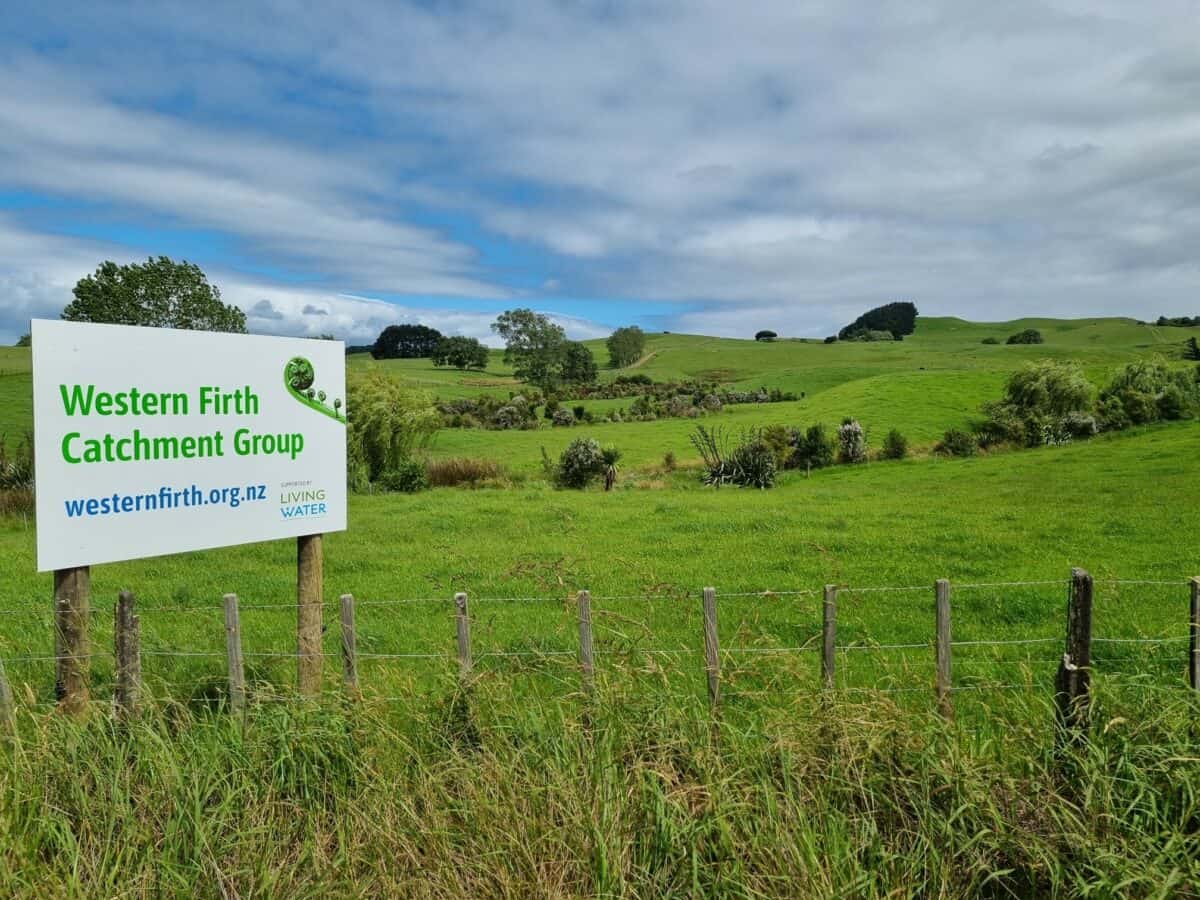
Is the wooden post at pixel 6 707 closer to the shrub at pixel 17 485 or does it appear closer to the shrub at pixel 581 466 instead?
the shrub at pixel 17 485

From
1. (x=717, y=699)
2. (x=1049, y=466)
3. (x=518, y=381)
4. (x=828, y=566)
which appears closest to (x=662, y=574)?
(x=828, y=566)

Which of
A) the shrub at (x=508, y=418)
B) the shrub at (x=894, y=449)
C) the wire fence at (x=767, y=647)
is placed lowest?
the wire fence at (x=767, y=647)

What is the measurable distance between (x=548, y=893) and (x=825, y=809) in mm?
1565

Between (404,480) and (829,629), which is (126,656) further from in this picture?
(404,480)

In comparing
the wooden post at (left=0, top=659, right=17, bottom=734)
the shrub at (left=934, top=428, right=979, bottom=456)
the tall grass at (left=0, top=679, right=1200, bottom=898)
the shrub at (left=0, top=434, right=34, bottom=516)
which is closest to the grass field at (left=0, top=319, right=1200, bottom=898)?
the tall grass at (left=0, top=679, right=1200, bottom=898)

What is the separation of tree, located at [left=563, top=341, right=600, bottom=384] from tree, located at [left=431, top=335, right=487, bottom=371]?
1401 centimetres

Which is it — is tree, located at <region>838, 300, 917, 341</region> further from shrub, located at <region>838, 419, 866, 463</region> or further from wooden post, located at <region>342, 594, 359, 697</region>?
wooden post, located at <region>342, 594, 359, 697</region>

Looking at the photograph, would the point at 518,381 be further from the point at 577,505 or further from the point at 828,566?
the point at 828,566

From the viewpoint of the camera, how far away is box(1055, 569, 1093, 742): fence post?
508cm

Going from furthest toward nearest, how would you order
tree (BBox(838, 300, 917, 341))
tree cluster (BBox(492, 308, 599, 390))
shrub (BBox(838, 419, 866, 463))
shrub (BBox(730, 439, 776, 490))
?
tree (BBox(838, 300, 917, 341)), tree cluster (BBox(492, 308, 599, 390)), shrub (BBox(838, 419, 866, 463)), shrub (BBox(730, 439, 776, 490))

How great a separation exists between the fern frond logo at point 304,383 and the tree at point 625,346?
114303mm

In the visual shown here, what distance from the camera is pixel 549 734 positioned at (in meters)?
5.07

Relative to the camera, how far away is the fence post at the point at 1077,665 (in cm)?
508

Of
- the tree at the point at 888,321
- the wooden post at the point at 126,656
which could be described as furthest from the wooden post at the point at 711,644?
the tree at the point at 888,321
